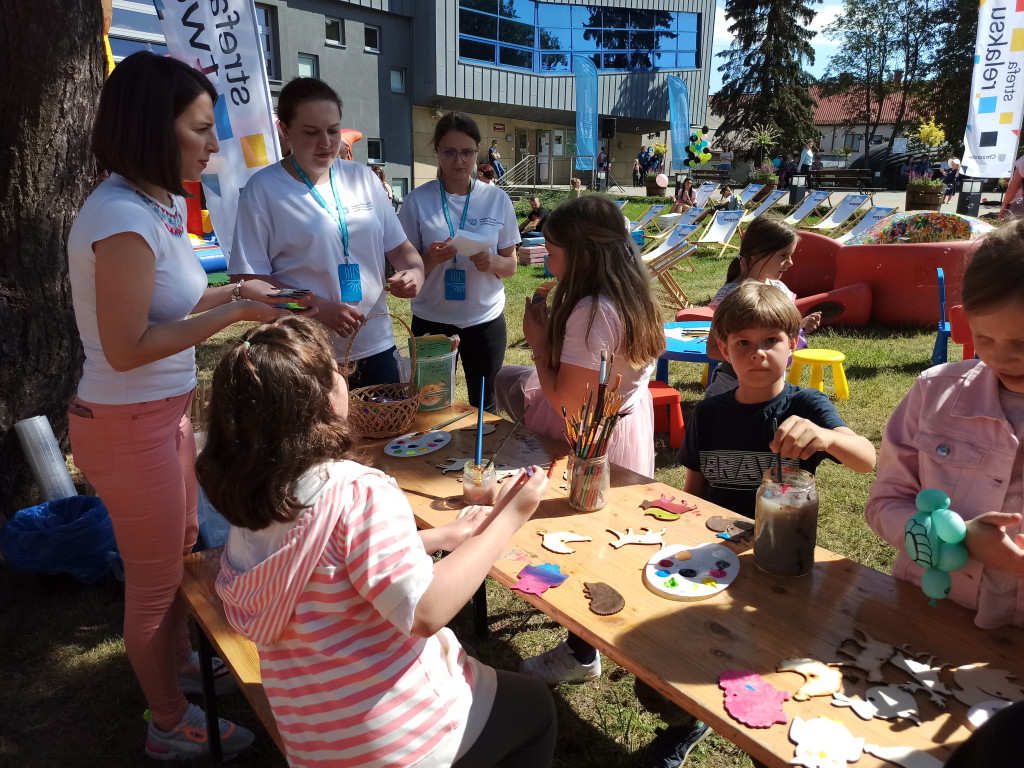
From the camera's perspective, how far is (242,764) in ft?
6.81

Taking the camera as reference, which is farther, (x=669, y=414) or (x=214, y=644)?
(x=669, y=414)

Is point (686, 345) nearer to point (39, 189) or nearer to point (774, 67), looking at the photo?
point (39, 189)

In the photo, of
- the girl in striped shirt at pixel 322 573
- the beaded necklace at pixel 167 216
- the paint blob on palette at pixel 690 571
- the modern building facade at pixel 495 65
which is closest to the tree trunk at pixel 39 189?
the beaded necklace at pixel 167 216

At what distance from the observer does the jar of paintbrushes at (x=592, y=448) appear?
1.70 m

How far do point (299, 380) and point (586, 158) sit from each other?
22525mm

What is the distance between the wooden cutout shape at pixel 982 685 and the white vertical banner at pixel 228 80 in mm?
3827

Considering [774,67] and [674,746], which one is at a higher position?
[774,67]

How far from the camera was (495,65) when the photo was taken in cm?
2305

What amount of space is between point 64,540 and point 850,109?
47.3 m

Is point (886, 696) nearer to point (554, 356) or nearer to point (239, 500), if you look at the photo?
point (239, 500)

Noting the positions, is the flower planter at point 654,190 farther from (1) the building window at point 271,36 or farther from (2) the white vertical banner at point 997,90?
(2) the white vertical banner at point 997,90

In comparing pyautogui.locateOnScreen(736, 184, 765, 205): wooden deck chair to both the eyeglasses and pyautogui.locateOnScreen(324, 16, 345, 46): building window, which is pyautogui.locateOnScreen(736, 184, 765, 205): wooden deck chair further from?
the eyeglasses

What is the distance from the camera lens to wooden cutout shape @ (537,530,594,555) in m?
1.59

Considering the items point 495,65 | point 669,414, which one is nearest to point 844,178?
point 495,65
